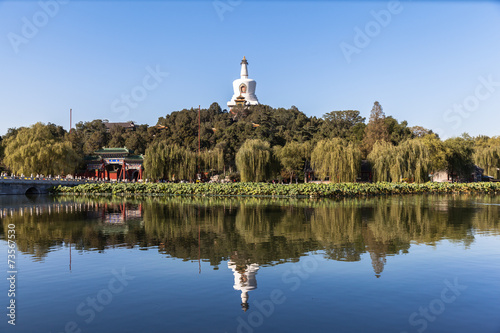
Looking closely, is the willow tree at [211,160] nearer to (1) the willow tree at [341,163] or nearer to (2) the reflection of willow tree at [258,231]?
(1) the willow tree at [341,163]

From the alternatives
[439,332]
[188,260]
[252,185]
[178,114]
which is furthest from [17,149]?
[439,332]

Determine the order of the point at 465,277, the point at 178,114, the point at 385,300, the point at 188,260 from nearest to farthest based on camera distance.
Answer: the point at 385,300
the point at 465,277
the point at 188,260
the point at 178,114

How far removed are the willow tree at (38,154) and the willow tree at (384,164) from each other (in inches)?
1087

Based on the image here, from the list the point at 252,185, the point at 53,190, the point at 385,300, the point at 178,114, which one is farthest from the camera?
the point at 178,114

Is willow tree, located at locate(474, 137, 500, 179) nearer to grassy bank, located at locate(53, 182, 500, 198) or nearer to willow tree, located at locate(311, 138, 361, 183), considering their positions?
grassy bank, located at locate(53, 182, 500, 198)

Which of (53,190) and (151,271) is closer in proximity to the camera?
(151,271)

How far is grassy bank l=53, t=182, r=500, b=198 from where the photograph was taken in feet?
105

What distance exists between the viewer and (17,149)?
38375mm

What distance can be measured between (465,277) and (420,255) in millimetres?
1979

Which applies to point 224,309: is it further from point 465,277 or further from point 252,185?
point 252,185

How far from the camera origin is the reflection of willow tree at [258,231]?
1095cm

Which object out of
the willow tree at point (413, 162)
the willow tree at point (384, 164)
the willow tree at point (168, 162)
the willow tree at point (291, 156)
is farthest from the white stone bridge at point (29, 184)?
the willow tree at point (413, 162)

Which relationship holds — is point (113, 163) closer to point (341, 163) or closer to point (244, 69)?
point (341, 163)

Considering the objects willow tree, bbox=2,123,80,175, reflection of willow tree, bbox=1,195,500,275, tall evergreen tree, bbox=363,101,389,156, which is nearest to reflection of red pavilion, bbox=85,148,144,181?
willow tree, bbox=2,123,80,175
